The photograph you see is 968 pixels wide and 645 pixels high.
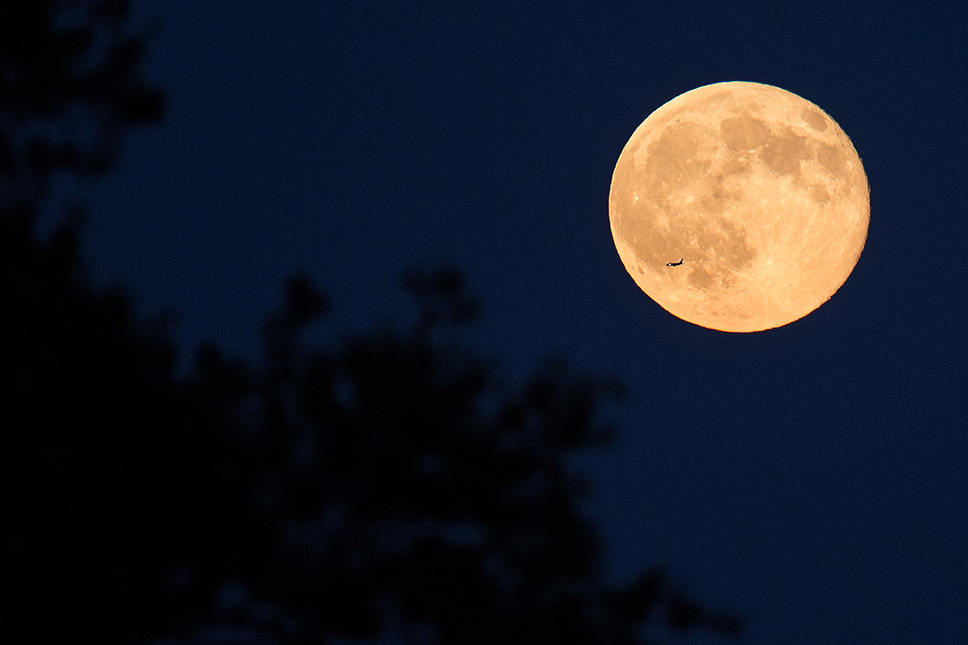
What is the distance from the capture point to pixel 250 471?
6.52 m

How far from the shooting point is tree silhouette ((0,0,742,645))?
5.32 metres

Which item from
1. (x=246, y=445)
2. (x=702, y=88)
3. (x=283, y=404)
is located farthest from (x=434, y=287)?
(x=702, y=88)

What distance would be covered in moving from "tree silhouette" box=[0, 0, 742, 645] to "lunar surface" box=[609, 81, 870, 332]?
5.47 ft

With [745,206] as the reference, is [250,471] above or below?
below

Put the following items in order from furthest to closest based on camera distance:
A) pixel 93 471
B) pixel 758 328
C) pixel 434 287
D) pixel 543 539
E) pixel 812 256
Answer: pixel 434 287, pixel 543 539, pixel 758 328, pixel 812 256, pixel 93 471

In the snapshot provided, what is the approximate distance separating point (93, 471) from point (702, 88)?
484 centimetres

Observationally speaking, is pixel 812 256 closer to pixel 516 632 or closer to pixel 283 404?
pixel 516 632

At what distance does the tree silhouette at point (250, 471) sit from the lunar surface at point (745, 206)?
167 centimetres

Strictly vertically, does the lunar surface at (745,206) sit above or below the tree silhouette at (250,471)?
above

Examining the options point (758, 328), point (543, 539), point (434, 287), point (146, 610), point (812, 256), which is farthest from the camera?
point (434, 287)

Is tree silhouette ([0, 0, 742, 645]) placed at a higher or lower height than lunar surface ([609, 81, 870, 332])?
lower

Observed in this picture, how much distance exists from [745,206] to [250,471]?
379 cm

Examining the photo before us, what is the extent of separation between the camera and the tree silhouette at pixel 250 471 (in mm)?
5316

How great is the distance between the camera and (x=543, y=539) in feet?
24.3
